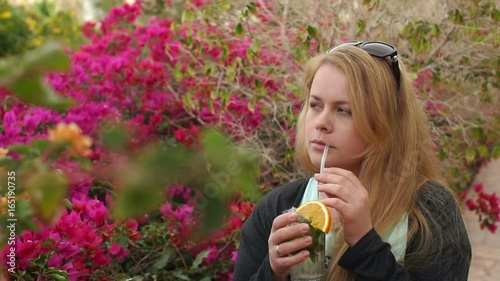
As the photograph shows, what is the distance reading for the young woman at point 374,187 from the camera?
159 cm

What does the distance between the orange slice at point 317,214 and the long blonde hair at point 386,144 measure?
0.22 metres

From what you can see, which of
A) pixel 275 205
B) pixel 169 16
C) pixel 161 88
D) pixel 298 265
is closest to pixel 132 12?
pixel 169 16

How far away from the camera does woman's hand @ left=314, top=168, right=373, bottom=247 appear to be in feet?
4.90

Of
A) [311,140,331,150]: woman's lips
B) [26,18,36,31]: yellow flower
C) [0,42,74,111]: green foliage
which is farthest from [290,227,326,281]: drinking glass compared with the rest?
[26,18,36,31]: yellow flower

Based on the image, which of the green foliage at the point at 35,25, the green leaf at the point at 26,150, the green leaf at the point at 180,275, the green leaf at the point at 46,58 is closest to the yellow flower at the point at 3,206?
the green leaf at the point at 26,150

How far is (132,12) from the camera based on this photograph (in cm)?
508

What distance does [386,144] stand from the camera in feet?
5.97

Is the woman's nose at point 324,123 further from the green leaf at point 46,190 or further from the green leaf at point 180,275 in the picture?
the green leaf at point 46,190

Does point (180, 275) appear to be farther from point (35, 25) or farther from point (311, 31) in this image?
point (35, 25)

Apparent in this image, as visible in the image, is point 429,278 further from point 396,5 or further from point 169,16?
point 169,16

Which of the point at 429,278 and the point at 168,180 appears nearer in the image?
the point at 168,180

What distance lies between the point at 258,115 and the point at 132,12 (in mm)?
1889

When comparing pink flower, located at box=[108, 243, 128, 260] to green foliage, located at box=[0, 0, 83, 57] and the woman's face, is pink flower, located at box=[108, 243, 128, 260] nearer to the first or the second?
the woman's face

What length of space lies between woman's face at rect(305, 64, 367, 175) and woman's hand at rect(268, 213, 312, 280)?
240 millimetres
